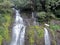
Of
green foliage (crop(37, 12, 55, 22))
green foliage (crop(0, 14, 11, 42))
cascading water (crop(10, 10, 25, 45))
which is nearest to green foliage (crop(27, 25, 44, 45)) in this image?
cascading water (crop(10, 10, 25, 45))

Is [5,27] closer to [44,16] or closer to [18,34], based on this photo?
[18,34]

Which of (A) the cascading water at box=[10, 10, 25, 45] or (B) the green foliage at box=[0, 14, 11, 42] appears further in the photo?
(A) the cascading water at box=[10, 10, 25, 45]

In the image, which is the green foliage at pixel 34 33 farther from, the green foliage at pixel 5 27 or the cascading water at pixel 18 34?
the green foliage at pixel 5 27

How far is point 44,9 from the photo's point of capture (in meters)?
16.4

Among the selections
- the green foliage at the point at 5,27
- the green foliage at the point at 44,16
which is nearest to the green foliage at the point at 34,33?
the green foliage at the point at 44,16

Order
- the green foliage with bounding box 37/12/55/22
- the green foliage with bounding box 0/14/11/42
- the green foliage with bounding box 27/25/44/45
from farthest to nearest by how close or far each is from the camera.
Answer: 1. the green foliage with bounding box 37/12/55/22
2. the green foliage with bounding box 27/25/44/45
3. the green foliage with bounding box 0/14/11/42

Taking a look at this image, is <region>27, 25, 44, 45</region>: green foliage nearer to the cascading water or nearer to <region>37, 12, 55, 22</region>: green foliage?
the cascading water

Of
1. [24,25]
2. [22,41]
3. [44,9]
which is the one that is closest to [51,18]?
[44,9]

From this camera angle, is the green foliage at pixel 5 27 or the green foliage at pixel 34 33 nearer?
the green foliage at pixel 5 27

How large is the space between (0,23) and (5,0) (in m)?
2.74

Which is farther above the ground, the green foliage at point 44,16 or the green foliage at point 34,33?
the green foliage at point 44,16

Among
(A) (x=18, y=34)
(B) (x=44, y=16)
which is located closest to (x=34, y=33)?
(A) (x=18, y=34)

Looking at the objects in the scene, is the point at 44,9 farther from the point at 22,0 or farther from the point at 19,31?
the point at 19,31

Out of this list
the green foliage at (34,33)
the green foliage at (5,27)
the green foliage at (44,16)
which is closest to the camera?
the green foliage at (5,27)
